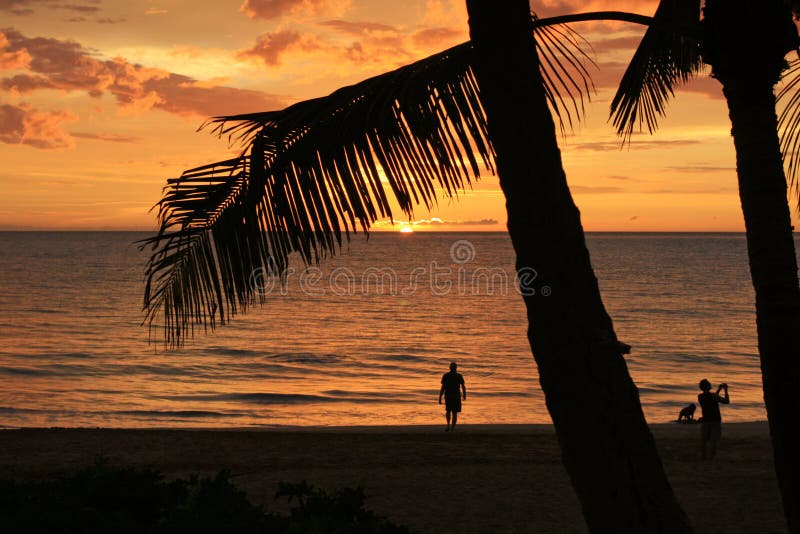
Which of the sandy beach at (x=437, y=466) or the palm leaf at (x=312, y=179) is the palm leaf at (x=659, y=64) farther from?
the sandy beach at (x=437, y=466)

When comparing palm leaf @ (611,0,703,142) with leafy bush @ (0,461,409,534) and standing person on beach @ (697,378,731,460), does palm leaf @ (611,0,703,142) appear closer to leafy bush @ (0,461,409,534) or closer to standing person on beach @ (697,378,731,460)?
leafy bush @ (0,461,409,534)

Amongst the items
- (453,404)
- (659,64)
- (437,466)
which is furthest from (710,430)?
(659,64)

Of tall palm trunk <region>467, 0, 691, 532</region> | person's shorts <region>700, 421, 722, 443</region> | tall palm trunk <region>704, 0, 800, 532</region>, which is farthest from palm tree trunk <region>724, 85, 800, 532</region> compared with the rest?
person's shorts <region>700, 421, 722, 443</region>

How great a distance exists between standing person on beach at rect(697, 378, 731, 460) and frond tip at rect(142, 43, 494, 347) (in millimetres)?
11644

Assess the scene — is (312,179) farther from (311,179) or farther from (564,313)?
(564,313)

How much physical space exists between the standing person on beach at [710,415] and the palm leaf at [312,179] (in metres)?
11.6

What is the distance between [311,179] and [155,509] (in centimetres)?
265

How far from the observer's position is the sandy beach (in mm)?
11180

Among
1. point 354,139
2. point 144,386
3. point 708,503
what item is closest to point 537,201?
point 354,139

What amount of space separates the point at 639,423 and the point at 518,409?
22.7 m

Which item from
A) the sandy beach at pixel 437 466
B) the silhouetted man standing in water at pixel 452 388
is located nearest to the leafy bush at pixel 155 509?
the sandy beach at pixel 437 466

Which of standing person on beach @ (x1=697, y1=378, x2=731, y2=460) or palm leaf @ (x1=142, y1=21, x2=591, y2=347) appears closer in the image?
palm leaf @ (x1=142, y1=21, x2=591, y2=347)

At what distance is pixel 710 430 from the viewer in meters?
14.7

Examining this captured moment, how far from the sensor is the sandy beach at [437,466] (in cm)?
1118
